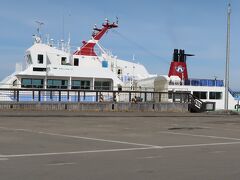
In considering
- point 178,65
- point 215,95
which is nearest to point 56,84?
point 178,65

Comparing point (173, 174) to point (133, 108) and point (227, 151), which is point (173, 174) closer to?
point (227, 151)

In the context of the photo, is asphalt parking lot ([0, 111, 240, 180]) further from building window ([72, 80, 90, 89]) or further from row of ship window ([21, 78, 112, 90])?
building window ([72, 80, 90, 89])

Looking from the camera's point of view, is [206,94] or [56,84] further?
[206,94]

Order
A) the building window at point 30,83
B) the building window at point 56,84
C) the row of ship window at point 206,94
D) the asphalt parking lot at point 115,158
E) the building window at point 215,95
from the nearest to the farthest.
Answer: the asphalt parking lot at point 115,158
the building window at point 30,83
the building window at point 56,84
the row of ship window at point 206,94
the building window at point 215,95

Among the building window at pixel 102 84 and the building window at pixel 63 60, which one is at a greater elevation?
the building window at pixel 63 60

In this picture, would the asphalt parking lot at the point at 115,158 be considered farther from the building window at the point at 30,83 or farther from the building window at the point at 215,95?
the building window at the point at 215,95

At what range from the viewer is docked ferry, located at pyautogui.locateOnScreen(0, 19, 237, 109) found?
4244 cm


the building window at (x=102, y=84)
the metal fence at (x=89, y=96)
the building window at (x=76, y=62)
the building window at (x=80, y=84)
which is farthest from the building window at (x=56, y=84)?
the building window at (x=102, y=84)

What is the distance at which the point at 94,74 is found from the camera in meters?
44.6

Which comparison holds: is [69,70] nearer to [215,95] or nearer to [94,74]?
[94,74]

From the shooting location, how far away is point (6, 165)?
876 cm

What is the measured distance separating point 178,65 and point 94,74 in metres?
12.2

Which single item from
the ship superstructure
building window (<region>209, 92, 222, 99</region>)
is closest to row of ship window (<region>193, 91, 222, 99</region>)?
building window (<region>209, 92, 222, 99</region>)

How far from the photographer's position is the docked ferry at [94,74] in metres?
42.4
